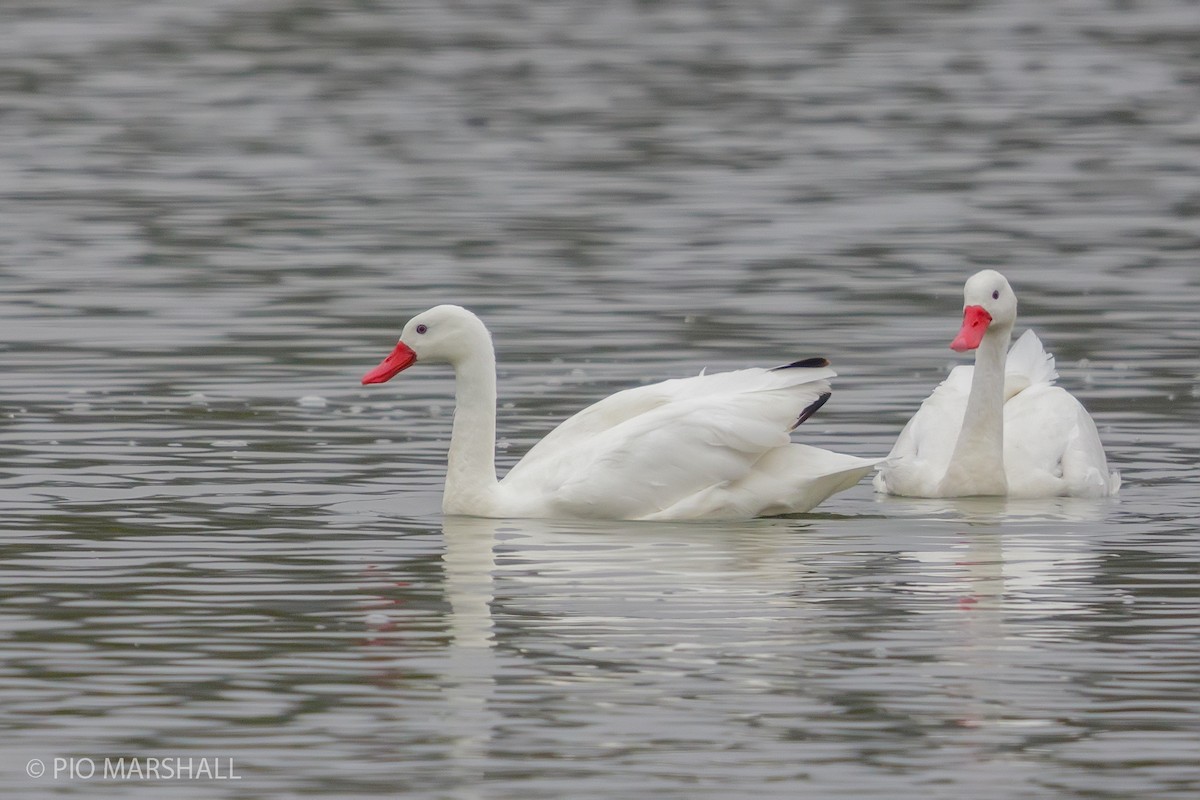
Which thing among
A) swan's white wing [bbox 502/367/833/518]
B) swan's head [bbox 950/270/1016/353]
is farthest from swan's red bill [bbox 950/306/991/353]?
swan's white wing [bbox 502/367/833/518]

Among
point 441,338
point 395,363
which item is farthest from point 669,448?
point 395,363

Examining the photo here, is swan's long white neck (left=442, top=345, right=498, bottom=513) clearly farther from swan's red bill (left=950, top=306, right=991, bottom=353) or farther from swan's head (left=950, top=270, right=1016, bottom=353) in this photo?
swan's head (left=950, top=270, right=1016, bottom=353)

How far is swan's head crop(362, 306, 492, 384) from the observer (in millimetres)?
14445

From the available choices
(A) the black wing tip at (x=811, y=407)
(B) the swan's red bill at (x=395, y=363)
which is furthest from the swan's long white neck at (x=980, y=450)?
(B) the swan's red bill at (x=395, y=363)

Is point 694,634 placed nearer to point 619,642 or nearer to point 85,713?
point 619,642

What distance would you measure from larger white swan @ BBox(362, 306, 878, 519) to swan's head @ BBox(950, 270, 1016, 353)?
1.35 meters

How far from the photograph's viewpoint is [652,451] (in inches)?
546

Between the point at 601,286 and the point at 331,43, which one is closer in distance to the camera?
the point at 601,286

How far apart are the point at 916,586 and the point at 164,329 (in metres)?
9.72

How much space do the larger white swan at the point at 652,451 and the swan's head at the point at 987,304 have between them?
4.42 ft

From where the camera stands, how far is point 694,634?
11.1 meters

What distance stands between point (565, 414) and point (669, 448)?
3411mm

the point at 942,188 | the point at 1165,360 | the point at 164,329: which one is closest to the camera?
the point at 1165,360

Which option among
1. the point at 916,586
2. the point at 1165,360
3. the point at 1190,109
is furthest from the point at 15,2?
the point at 916,586
